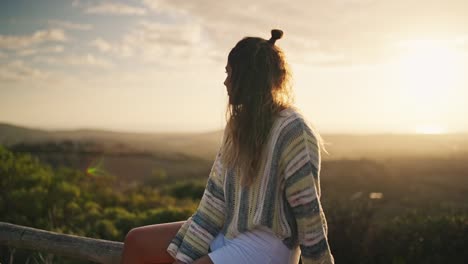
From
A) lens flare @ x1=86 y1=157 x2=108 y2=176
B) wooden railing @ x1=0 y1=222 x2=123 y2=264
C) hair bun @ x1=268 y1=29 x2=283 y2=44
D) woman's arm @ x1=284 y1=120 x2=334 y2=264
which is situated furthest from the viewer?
lens flare @ x1=86 y1=157 x2=108 y2=176

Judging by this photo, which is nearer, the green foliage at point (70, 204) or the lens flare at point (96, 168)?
the green foliage at point (70, 204)

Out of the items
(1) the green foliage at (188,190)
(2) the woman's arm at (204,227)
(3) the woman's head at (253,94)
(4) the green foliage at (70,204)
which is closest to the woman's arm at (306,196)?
(3) the woman's head at (253,94)

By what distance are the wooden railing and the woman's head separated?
1.29 meters

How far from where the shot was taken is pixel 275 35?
2.28m

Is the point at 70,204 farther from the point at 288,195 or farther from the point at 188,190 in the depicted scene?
the point at 288,195

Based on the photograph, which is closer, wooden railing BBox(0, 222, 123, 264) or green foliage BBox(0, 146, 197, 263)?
wooden railing BBox(0, 222, 123, 264)

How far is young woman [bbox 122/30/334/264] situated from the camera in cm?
216

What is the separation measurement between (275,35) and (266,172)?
25.4 inches

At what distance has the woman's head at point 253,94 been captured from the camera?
2221 mm

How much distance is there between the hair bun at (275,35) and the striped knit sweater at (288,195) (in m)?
0.34

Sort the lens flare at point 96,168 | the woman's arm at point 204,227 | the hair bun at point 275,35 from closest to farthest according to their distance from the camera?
the hair bun at point 275,35, the woman's arm at point 204,227, the lens flare at point 96,168

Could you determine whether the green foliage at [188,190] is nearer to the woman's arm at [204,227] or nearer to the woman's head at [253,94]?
the woman's arm at [204,227]

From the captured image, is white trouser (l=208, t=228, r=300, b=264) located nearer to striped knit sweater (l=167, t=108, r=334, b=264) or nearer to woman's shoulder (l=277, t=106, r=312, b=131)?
striped knit sweater (l=167, t=108, r=334, b=264)

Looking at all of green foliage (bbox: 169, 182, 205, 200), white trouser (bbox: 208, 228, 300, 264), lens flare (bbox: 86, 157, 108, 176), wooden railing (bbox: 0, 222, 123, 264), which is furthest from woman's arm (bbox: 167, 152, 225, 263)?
lens flare (bbox: 86, 157, 108, 176)
